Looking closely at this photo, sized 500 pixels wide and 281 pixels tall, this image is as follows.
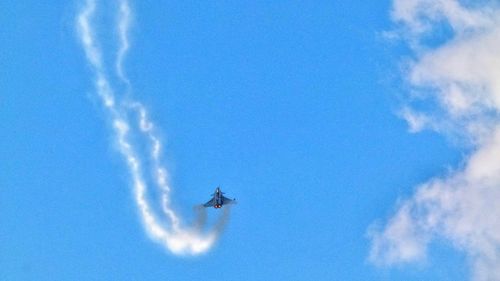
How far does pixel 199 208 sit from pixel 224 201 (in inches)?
280

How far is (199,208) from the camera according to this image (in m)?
122

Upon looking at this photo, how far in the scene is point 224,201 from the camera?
407ft
